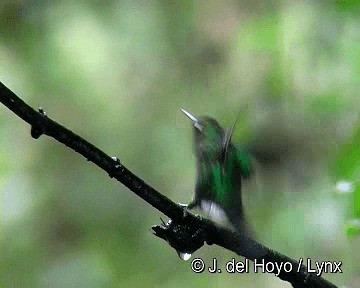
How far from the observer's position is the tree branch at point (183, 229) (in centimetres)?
57

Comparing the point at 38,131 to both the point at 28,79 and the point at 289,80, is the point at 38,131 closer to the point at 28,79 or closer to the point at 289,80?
the point at 28,79

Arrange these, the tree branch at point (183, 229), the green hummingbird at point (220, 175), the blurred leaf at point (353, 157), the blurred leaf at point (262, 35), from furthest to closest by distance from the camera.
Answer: the blurred leaf at point (262, 35), the green hummingbird at point (220, 175), the tree branch at point (183, 229), the blurred leaf at point (353, 157)

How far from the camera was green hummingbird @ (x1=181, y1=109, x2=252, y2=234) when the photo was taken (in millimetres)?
689

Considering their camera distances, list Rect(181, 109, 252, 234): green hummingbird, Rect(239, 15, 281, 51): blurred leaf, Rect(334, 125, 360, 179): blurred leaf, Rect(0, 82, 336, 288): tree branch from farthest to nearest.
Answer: Rect(239, 15, 281, 51): blurred leaf, Rect(181, 109, 252, 234): green hummingbird, Rect(0, 82, 336, 288): tree branch, Rect(334, 125, 360, 179): blurred leaf

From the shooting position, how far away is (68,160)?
0.78 m

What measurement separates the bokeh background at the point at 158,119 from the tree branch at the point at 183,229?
0.02m

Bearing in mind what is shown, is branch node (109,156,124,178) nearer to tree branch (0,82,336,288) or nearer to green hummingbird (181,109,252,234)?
tree branch (0,82,336,288)

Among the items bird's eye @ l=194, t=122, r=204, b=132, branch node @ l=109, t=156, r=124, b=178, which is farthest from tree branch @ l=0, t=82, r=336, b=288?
bird's eye @ l=194, t=122, r=204, b=132

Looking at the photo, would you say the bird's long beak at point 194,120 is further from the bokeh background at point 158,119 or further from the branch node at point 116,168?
the branch node at point 116,168

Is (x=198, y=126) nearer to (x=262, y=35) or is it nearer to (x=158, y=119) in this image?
(x=158, y=119)

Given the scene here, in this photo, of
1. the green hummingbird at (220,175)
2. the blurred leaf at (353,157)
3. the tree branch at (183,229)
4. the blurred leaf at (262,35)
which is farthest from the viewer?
the blurred leaf at (262,35)

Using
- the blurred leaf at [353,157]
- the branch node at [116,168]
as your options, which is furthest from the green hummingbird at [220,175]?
the blurred leaf at [353,157]

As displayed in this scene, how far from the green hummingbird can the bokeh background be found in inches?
0.8

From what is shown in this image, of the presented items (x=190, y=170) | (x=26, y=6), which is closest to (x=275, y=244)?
(x=190, y=170)
